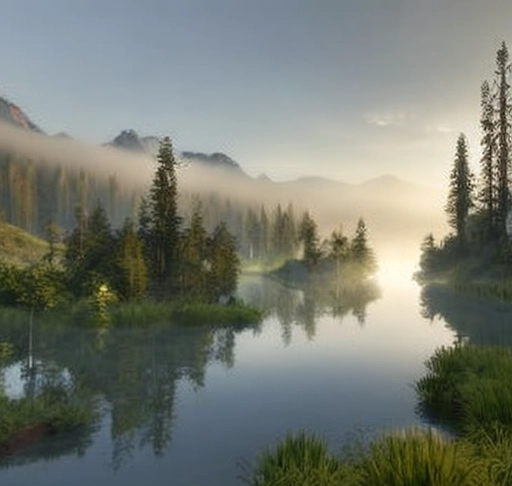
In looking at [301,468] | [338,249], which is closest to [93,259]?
[301,468]

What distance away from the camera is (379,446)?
1266cm

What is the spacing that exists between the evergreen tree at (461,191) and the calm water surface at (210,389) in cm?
5257

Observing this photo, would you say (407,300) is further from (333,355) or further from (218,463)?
(218,463)

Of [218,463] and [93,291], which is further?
[93,291]

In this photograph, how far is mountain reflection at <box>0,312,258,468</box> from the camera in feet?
68.3

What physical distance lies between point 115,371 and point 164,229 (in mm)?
35169

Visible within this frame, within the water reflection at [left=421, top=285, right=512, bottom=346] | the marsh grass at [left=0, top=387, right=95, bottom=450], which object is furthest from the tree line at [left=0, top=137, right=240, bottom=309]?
the marsh grass at [left=0, top=387, right=95, bottom=450]

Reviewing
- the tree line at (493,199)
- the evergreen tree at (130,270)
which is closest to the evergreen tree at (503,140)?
the tree line at (493,199)

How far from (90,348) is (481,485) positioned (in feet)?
103

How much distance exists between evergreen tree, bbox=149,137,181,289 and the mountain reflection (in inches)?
635

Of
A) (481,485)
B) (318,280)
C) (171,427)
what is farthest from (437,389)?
(318,280)

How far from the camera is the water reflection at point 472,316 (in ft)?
144

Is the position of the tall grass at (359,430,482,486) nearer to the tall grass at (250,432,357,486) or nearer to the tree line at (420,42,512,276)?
the tall grass at (250,432,357,486)

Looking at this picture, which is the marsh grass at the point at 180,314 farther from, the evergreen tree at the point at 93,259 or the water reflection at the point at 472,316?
the water reflection at the point at 472,316
